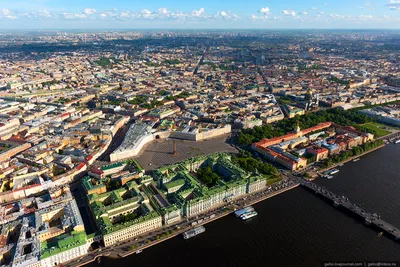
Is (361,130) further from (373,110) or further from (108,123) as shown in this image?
(108,123)

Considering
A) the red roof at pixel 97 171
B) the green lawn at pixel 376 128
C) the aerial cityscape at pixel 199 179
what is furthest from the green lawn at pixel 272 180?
the green lawn at pixel 376 128

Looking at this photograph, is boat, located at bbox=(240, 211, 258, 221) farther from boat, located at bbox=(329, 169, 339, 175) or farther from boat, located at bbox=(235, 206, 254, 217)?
boat, located at bbox=(329, 169, 339, 175)

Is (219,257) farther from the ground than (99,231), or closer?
closer

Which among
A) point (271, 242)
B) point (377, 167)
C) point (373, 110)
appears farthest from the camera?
point (373, 110)

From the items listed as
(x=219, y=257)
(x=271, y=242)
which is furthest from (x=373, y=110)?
(x=219, y=257)

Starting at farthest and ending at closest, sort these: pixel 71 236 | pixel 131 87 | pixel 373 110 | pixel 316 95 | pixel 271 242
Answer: pixel 131 87 → pixel 316 95 → pixel 373 110 → pixel 271 242 → pixel 71 236

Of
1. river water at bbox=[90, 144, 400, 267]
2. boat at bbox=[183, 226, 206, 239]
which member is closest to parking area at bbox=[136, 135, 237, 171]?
boat at bbox=[183, 226, 206, 239]
